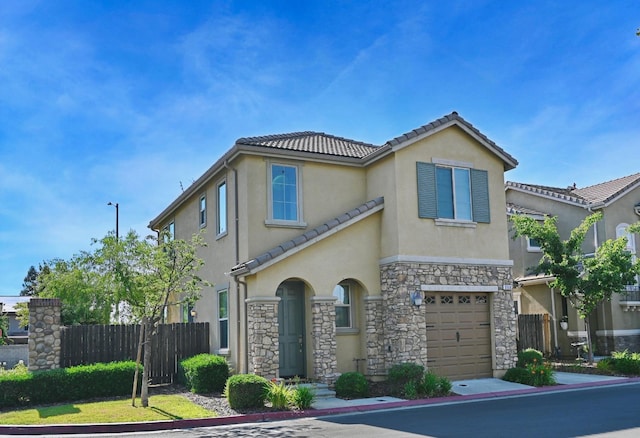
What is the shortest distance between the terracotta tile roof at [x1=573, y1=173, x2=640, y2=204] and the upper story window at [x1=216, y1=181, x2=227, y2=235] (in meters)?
16.1

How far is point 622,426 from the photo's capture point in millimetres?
11242

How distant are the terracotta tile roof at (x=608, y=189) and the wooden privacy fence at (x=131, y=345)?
57.7 feet

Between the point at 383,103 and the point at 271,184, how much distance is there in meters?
4.02

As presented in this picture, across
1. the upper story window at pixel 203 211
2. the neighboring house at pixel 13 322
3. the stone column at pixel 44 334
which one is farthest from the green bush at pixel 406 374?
the neighboring house at pixel 13 322

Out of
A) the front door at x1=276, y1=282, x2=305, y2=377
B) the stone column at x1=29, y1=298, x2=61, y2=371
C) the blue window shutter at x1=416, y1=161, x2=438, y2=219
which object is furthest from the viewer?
the blue window shutter at x1=416, y1=161, x2=438, y2=219

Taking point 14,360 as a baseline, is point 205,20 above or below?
above

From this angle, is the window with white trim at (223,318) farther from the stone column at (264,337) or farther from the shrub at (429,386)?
the shrub at (429,386)

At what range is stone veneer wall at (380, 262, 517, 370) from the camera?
17234 millimetres

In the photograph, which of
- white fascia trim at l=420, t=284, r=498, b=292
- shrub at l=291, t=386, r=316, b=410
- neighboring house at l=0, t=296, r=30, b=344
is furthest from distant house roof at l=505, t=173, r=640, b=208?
neighboring house at l=0, t=296, r=30, b=344

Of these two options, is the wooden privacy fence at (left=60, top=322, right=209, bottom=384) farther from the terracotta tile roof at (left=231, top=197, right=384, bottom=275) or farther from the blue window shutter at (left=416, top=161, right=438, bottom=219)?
the blue window shutter at (left=416, top=161, right=438, bottom=219)

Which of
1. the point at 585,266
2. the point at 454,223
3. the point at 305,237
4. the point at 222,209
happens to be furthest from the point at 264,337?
the point at 585,266

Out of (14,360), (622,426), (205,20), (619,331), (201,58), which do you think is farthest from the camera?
(14,360)

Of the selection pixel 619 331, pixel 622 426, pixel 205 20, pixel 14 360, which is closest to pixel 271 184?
pixel 205 20

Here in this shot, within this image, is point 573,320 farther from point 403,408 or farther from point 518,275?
point 403,408
